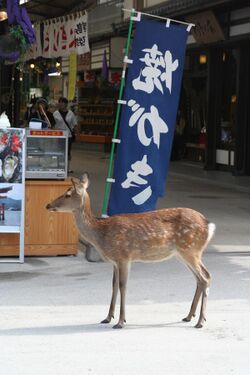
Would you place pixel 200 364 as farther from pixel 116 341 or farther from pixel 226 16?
pixel 226 16

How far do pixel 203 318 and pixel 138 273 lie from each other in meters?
2.22

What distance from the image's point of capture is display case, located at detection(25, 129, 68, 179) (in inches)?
348

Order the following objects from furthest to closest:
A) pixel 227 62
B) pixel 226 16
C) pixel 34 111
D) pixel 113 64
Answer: pixel 113 64
pixel 227 62
pixel 226 16
pixel 34 111

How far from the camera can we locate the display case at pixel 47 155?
8.84 m

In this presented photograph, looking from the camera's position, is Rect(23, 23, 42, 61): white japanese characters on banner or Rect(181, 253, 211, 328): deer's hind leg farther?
Rect(23, 23, 42, 61): white japanese characters on banner

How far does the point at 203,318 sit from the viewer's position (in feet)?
20.2

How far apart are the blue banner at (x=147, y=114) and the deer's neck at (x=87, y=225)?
7.25 feet

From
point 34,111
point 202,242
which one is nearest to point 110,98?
point 34,111

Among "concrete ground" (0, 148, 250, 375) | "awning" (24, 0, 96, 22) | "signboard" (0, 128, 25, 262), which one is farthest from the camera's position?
"awning" (24, 0, 96, 22)

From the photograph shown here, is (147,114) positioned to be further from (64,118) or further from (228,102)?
(228,102)

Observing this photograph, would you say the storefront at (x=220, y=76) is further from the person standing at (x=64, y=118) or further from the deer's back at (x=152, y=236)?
the deer's back at (x=152, y=236)

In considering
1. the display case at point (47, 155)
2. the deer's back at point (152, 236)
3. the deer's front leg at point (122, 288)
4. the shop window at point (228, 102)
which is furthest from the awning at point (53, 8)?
the deer's front leg at point (122, 288)

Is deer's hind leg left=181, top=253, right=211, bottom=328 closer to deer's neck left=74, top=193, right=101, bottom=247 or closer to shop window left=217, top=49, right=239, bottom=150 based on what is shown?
deer's neck left=74, top=193, right=101, bottom=247

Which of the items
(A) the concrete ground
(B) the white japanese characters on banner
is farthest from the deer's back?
(B) the white japanese characters on banner
